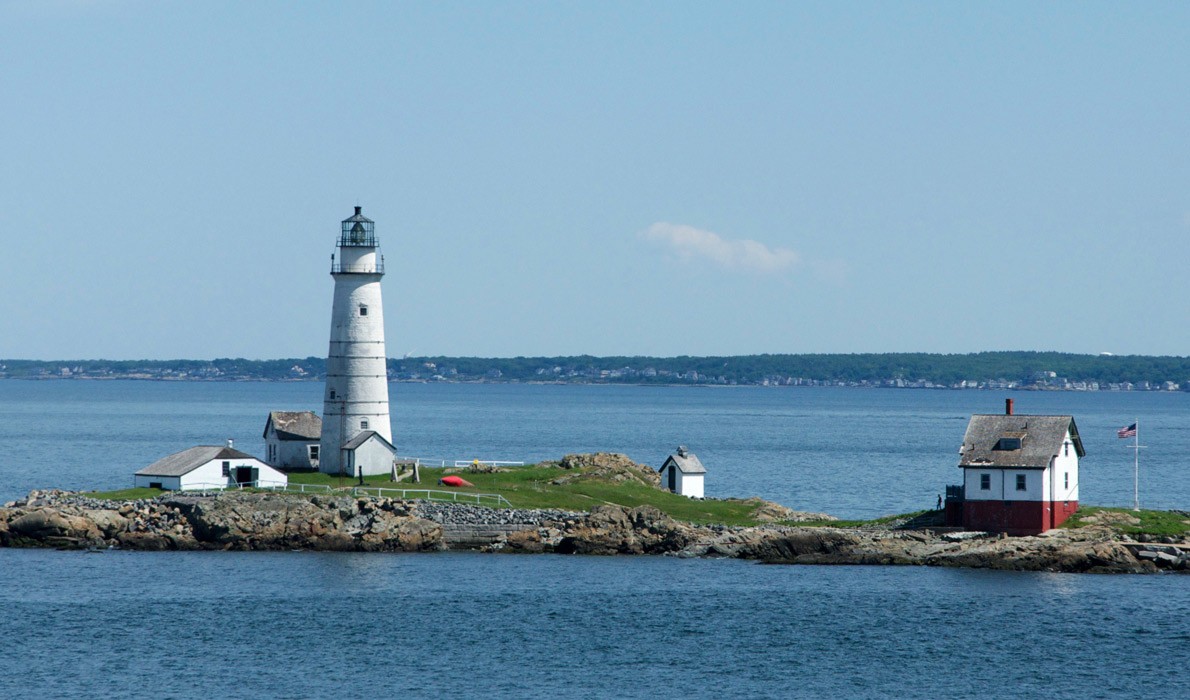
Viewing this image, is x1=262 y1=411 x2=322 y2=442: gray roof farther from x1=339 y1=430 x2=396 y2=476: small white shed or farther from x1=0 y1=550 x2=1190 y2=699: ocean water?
x1=0 y1=550 x2=1190 y2=699: ocean water

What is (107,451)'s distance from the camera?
126 m

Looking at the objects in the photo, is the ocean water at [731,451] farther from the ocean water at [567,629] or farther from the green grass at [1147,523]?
the ocean water at [567,629]

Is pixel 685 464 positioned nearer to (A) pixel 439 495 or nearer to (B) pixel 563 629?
(A) pixel 439 495

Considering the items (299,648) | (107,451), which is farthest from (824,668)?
(107,451)

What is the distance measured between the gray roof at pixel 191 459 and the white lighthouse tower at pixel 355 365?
457 cm

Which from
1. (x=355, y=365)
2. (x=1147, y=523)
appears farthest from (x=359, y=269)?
(x=1147, y=523)

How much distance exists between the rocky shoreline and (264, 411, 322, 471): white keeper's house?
29.1ft

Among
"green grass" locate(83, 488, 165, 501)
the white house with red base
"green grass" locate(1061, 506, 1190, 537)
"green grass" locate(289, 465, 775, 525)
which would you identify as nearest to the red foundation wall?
the white house with red base

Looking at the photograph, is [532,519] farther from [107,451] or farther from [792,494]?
[107,451]

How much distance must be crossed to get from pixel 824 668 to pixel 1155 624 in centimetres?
1241

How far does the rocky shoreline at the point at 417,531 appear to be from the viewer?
6297 cm

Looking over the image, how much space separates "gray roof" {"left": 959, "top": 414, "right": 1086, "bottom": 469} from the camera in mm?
61594

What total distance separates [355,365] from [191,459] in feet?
28.4

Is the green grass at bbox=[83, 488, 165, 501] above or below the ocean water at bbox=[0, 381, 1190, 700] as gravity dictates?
above
